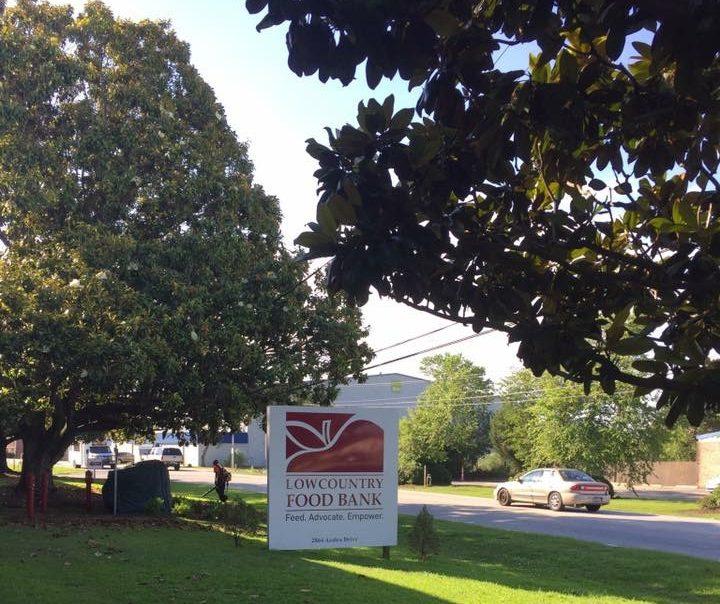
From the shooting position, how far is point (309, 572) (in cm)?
1191

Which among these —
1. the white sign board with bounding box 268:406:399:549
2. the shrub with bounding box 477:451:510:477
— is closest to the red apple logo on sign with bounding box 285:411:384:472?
the white sign board with bounding box 268:406:399:549

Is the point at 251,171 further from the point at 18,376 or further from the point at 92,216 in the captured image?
the point at 18,376

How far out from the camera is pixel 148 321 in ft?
53.5

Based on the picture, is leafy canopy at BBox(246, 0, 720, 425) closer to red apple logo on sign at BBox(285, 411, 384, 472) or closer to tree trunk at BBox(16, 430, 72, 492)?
red apple logo on sign at BBox(285, 411, 384, 472)

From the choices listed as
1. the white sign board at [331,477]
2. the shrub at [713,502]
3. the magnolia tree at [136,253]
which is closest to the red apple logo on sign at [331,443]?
the white sign board at [331,477]

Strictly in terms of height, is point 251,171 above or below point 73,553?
above

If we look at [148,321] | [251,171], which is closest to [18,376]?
[148,321]

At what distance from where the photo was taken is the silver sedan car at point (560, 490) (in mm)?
28578

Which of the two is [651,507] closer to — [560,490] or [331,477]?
[560,490]

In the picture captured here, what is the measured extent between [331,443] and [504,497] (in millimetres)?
20231

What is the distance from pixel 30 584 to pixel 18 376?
7605 millimetres

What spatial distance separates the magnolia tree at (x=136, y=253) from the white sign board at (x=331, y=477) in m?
4.35

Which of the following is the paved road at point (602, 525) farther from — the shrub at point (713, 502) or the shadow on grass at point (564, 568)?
the shrub at point (713, 502)

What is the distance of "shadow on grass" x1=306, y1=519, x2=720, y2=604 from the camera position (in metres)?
11.9
